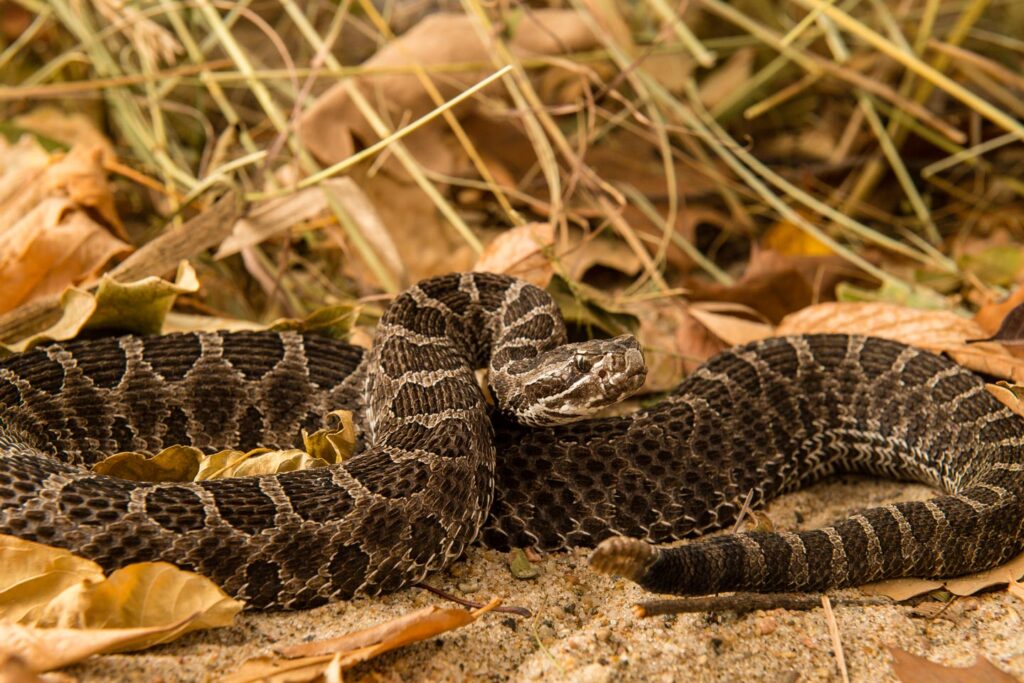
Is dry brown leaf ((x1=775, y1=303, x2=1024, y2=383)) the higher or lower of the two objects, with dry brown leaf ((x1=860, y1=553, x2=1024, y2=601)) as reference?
higher

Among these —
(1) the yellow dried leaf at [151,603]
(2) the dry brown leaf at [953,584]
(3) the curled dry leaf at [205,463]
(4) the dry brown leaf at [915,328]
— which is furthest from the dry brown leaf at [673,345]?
(1) the yellow dried leaf at [151,603]

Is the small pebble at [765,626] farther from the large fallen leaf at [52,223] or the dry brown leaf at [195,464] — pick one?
the large fallen leaf at [52,223]

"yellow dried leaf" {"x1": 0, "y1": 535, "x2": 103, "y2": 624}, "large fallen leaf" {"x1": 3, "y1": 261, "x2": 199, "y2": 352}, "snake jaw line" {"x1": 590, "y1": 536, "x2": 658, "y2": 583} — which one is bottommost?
"snake jaw line" {"x1": 590, "y1": 536, "x2": 658, "y2": 583}

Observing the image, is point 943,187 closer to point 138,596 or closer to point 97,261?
point 97,261

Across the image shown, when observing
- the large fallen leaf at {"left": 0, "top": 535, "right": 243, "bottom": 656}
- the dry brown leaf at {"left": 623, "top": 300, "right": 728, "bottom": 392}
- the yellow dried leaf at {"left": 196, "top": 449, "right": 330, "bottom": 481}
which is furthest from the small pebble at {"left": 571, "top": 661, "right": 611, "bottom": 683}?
the dry brown leaf at {"left": 623, "top": 300, "right": 728, "bottom": 392}

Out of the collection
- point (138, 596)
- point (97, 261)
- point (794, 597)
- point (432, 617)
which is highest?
point (97, 261)

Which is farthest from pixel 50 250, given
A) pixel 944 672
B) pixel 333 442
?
pixel 944 672

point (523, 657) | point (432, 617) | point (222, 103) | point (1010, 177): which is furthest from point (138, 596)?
point (1010, 177)

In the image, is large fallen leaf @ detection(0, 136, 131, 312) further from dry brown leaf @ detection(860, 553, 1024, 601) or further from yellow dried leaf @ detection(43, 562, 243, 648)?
dry brown leaf @ detection(860, 553, 1024, 601)
